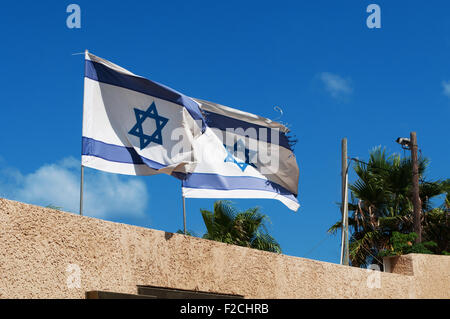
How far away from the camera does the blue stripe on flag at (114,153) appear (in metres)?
8.26

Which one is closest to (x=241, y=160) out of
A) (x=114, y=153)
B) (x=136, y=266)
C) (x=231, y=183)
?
(x=231, y=183)

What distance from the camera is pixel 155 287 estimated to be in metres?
7.91

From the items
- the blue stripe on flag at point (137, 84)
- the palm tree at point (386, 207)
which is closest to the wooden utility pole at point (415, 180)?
the palm tree at point (386, 207)

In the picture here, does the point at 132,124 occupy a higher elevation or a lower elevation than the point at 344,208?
higher

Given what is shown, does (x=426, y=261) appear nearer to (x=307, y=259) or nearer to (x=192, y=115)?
(x=307, y=259)

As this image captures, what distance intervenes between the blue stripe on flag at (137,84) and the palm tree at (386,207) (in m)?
8.97

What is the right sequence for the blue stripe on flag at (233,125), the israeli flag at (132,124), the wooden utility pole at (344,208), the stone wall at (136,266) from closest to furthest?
the stone wall at (136,266) < the israeli flag at (132,124) < the blue stripe on flag at (233,125) < the wooden utility pole at (344,208)

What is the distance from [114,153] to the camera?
28.1 ft

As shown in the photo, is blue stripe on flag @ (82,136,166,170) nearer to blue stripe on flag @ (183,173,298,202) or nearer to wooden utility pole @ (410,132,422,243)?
blue stripe on flag @ (183,173,298,202)

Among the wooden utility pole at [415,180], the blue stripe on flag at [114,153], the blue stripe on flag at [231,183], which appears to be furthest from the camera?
the wooden utility pole at [415,180]

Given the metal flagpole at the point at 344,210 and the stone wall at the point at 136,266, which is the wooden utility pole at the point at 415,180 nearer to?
the metal flagpole at the point at 344,210

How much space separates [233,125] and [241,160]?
0.62 metres

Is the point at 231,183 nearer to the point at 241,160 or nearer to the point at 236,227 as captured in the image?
the point at 241,160
